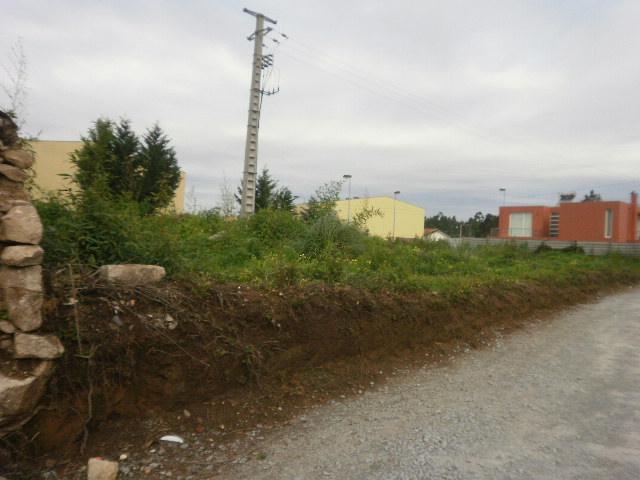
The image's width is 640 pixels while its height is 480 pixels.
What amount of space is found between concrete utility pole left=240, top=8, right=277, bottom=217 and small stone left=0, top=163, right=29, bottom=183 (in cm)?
916

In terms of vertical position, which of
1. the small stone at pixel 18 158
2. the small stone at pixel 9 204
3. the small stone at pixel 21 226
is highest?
the small stone at pixel 18 158

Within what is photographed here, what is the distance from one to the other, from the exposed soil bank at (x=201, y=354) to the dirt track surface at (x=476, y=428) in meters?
0.45

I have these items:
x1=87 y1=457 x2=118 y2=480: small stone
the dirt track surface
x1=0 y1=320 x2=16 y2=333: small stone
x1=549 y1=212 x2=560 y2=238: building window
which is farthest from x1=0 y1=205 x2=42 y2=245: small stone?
x1=549 y1=212 x2=560 y2=238: building window

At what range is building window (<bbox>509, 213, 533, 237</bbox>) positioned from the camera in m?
35.8

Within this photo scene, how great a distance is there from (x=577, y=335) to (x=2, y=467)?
795 cm

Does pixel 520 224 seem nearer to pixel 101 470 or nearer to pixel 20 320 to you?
pixel 101 470

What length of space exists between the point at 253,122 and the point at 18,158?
10.3 meters

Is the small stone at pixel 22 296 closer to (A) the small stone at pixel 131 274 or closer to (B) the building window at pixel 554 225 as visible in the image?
(A) the small stone at pixel 131 274

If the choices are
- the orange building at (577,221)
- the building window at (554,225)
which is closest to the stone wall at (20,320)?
the orange building at (577,221)

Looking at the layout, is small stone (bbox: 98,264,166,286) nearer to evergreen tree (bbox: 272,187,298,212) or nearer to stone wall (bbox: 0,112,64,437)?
stone wall (bbox: 0,112,64,437)

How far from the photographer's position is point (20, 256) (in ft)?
9.24

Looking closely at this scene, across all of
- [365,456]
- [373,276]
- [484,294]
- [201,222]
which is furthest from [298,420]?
[201,222]

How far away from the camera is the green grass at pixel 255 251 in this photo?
3.94 metres

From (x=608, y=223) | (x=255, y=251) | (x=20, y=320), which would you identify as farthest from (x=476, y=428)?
(x=608, y=223)
